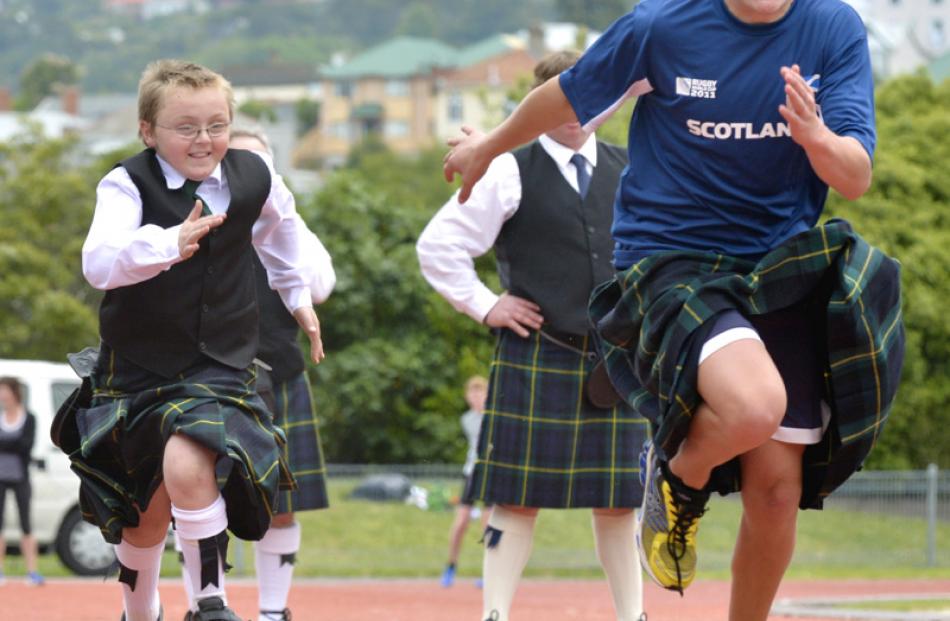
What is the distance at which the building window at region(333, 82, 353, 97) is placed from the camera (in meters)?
164

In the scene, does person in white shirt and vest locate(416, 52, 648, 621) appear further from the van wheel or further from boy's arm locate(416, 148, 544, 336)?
the van wheel

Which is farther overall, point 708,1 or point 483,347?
point 483,347

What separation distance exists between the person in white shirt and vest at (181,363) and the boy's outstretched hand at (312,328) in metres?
0.34

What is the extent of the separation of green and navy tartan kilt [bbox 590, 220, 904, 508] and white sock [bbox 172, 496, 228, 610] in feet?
4.79

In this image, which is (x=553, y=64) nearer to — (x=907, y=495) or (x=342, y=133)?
(x=907, y=495)

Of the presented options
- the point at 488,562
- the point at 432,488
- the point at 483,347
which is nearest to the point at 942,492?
the point at 432,488

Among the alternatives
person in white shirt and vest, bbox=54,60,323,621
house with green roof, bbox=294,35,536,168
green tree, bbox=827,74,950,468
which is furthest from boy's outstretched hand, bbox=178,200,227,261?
house with green roof, bbox=294,35,536,168

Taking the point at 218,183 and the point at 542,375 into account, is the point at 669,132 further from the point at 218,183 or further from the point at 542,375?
the point at 542,375

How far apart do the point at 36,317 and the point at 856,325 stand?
33916mm

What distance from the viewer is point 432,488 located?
21812 mm

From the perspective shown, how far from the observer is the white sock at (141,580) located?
19.4 feet

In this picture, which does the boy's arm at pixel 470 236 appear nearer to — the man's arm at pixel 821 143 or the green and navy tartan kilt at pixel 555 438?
the green and navy tartan kilt at pixel 555 438

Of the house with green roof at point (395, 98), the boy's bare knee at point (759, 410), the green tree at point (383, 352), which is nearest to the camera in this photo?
the boy's bare knee at point (759, 410)

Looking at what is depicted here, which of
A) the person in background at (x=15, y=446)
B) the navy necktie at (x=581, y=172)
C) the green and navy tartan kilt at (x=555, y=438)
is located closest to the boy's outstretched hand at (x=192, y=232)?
the green and navy tartan kilt at (x=555, y=438)
